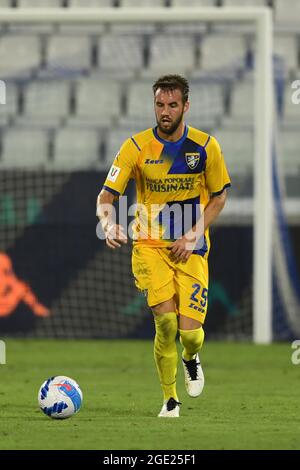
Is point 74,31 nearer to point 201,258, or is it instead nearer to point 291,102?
point 291,102

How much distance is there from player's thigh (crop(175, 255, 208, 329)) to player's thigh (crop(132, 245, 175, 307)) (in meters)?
0.05

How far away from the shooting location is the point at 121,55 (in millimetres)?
13945

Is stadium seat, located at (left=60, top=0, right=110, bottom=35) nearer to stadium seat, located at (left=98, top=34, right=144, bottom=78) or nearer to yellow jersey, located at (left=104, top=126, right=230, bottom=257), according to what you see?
stadium seat, located at (left=98, top=34, right=144, bottom=78)

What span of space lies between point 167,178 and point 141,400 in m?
1.59

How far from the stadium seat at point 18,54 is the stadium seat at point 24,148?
95 cm

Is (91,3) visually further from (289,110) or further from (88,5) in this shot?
(289,110)

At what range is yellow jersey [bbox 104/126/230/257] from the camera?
709 cm

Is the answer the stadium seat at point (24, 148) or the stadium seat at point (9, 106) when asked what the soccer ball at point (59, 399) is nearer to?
the stadium seat at point (24, 148)

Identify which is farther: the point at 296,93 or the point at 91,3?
the point at 91,3

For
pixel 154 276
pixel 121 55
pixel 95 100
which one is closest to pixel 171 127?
pixel 154 276

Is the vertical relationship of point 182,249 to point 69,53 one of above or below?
below

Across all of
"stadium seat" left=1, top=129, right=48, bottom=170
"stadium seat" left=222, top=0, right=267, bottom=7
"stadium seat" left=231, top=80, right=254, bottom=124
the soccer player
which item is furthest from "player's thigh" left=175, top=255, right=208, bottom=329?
"stadium seat" left=222, top=0, right=267, bottom=7
